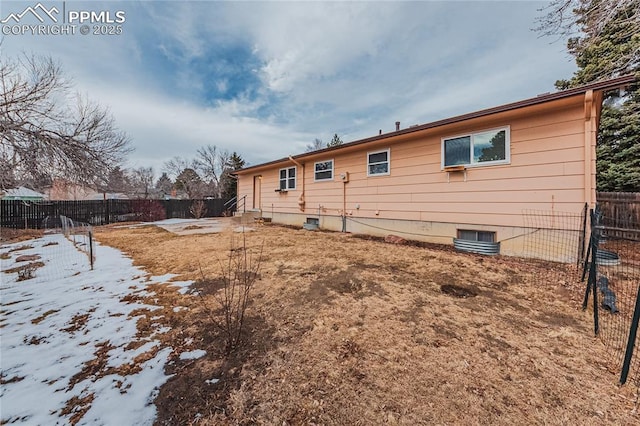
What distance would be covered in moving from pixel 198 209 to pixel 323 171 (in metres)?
11.2

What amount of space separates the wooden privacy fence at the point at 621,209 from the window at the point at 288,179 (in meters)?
9.53

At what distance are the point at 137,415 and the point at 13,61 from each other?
7.92 meters

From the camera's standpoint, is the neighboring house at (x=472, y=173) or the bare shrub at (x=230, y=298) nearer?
the bare shrub at (x=230, y=298)

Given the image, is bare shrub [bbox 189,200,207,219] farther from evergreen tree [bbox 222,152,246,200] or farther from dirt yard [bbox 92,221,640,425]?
dirt yard [bbox 92,221,640,425]

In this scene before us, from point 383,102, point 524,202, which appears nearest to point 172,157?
point 383,102

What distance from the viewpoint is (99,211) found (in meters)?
13.3

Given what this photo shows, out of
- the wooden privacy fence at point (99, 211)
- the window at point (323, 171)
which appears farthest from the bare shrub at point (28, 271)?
the window at point (323, 171)

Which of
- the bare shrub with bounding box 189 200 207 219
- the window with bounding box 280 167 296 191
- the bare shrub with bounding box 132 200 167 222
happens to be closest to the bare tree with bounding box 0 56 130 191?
the window with bounding box 280 167 296 191

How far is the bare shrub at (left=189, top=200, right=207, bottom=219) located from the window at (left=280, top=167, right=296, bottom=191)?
8.34 meters

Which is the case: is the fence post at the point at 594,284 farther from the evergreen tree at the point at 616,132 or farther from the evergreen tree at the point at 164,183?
the evergreen tree at the point at 164,183

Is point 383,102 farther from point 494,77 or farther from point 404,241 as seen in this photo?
point 404,241

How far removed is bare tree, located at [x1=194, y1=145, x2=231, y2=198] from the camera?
3250cm

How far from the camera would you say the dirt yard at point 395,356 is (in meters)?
1.51

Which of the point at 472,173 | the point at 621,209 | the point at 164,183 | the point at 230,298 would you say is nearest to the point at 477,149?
the point at 472,173
